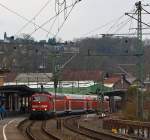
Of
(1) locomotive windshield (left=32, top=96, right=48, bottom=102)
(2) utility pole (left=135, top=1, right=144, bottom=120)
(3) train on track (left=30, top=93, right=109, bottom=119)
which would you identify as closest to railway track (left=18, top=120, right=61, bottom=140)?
(2) utility pole (left=135, top=1, right=144, bottom=120)

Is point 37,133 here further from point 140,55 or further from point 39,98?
point 39,98

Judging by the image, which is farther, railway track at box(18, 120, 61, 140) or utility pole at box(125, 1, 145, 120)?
utility pole at box(125, 1, 145, 120)

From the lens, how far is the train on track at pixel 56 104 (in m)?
60.4

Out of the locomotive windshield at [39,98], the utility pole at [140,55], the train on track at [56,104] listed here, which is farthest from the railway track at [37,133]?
the locomotive windshield at [39,98]

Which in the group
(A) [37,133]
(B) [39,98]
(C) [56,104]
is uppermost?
(B) [39,98]

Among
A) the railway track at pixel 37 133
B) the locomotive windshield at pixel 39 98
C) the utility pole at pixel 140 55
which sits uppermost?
the utility pole at pixel 140 55

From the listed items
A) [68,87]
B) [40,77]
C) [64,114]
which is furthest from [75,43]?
[40,77]

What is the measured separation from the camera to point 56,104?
209 ft

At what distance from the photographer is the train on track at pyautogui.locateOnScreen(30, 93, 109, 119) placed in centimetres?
6038

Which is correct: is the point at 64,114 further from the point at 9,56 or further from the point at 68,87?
the point at 68,87

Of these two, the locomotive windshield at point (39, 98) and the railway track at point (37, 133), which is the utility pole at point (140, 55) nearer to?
the railway track at point (37, 133)

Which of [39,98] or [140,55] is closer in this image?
[140,55]

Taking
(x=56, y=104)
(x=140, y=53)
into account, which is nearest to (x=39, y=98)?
(x=56, y=104)

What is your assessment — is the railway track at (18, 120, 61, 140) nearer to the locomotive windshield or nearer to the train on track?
the train on track
